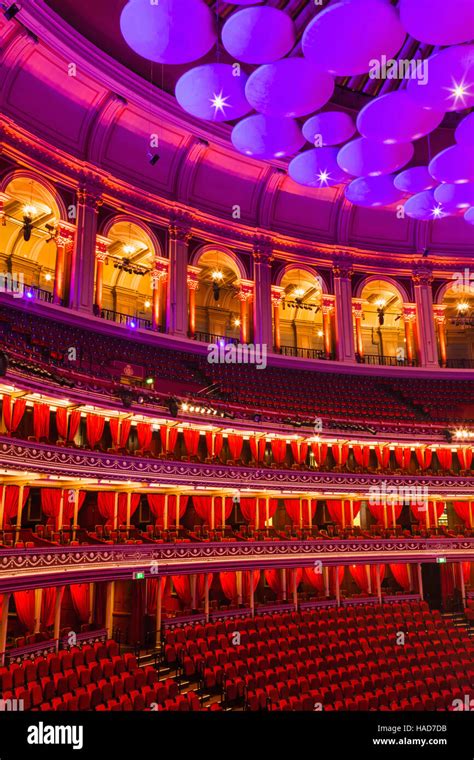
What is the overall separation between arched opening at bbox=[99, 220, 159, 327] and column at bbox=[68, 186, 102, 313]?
3.15 m

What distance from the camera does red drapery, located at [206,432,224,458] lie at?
67.6 ft

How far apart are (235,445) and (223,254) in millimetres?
8991

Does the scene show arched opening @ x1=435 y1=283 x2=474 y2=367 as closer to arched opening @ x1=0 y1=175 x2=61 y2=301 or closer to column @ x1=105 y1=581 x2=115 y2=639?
arched opening @ x1=0 y1=175 x2=61 y2=301

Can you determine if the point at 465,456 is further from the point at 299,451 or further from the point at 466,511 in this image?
the point at 299,451

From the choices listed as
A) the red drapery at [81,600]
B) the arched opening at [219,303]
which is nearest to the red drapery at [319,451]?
the arched opening at [219,303]

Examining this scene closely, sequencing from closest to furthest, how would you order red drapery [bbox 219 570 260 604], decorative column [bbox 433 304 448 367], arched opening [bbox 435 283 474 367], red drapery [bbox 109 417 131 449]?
red drapery [bbox 109 417 131 449] < red drapery [bbox 219 570 260 604] < decorative column [bbox 433 304 448 367] < arched opening [bbox 435 283 474 367]

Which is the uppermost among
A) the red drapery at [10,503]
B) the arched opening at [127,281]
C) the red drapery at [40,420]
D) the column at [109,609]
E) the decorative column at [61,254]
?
the arched opening at [127,281]

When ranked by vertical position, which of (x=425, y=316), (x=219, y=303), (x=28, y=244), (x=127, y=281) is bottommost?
(x=425, y=316)

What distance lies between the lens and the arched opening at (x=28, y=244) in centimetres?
2158

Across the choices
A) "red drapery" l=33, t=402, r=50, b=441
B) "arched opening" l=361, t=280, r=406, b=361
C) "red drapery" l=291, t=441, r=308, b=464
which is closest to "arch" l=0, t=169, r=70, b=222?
"red drapery" l=33, t=402, r=50, b=441

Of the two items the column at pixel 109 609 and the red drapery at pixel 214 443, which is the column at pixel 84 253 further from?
the column at pixel 109 609

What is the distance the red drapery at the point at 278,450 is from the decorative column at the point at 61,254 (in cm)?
880

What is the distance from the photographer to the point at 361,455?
914 inches

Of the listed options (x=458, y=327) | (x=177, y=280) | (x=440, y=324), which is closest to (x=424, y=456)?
(x=440, y=324)
